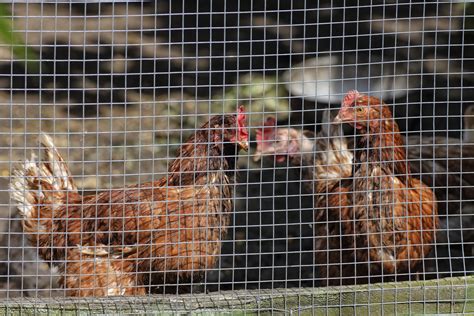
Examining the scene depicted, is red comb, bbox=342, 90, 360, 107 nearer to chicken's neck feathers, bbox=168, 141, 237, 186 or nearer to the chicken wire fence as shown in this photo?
the chicken wire fence

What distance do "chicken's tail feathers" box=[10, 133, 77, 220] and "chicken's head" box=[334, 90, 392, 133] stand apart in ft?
4.35

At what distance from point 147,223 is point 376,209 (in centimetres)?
101

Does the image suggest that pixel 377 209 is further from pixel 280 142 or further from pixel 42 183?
pixel 42 183

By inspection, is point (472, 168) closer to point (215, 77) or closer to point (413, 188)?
point (413, 188)

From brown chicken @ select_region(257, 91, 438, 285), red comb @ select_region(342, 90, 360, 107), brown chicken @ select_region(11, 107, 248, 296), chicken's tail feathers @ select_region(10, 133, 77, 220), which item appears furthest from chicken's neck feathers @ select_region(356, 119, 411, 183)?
chicken's tail feathers @ select_region(10, 133, 77, 220)

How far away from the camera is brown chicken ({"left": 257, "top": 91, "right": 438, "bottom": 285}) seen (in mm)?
3348

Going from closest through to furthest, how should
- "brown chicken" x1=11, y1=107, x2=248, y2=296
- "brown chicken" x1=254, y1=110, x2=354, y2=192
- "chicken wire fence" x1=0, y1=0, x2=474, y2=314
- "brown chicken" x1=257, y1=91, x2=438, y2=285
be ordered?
1. "chicken wire fence" x1=0, y1=0, x2=474, y2=314
2. "brown chicken" x1=11, y1=107, x2=248, y2=296
3. "brown chicken" x1=257, y1=91, x2=438, y2=285
4. "brown chicken" x1=254, y1=110, x2=354, y2=192

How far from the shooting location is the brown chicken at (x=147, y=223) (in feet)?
10.6

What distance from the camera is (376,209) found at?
3.36 metres

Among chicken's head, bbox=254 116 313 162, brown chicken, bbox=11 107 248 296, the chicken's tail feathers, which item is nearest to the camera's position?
brown chicken, bbox=11 107 248 296

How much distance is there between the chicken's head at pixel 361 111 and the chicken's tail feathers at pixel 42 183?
4.35ft

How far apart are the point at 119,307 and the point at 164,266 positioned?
1.91 ft

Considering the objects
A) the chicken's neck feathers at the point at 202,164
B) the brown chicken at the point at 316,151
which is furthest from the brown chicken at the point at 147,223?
the brown chicken at the point at 316,151

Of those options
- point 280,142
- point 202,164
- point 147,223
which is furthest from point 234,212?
point 280,142
